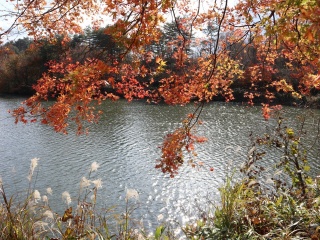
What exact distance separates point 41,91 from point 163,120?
14726 mm

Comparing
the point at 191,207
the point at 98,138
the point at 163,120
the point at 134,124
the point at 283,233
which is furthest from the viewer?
the point at 163,120

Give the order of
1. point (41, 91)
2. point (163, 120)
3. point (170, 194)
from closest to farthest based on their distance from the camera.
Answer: point (41, 91)
point (170, 194)
point (163, 120)

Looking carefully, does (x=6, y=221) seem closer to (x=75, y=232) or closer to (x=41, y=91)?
(x=75, y=232)

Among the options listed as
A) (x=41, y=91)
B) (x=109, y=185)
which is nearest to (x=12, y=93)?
(x=109, y=185)

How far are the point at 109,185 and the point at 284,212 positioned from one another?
21.9 feet

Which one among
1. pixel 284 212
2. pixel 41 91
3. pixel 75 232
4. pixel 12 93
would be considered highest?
pixel 41 91

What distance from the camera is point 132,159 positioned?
1188 cm

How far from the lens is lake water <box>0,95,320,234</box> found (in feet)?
27.5

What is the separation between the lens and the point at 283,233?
2.76 metres

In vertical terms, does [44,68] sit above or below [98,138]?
above

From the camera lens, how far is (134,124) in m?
18.2

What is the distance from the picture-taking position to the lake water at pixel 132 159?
8.39 m

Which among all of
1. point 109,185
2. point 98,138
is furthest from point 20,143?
point 109,185

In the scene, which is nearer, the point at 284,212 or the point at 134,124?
the point at 284,212
